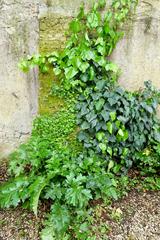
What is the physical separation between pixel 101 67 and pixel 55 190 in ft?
4.03

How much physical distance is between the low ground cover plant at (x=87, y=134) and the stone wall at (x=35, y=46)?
0.11 m

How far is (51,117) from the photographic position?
3098 mm

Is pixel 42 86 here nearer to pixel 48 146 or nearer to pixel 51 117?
pixel 51 117

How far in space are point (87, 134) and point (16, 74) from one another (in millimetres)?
924

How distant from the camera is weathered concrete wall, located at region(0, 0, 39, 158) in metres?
2.81

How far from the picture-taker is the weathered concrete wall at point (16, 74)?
111 inches

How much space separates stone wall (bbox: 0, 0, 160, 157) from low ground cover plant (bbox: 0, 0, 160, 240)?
0.36 ft

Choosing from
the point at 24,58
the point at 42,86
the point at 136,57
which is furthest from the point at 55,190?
the point at 136,57

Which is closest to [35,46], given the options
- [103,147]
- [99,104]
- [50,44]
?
[50,44]

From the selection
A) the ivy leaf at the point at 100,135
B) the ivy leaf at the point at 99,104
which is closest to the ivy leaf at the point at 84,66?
the ivy leaf at the point at 99,104

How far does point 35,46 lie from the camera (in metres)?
2.93

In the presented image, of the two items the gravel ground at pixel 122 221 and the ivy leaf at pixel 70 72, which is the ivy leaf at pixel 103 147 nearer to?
the gravel ground at pixel 122 221

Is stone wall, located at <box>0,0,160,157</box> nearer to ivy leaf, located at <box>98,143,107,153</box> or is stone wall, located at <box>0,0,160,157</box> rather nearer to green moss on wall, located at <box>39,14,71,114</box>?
green moss on wall, located at <box>39,14,71,114</box>

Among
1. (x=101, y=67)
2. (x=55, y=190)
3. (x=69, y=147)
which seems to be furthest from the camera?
(x=69, y=147)
